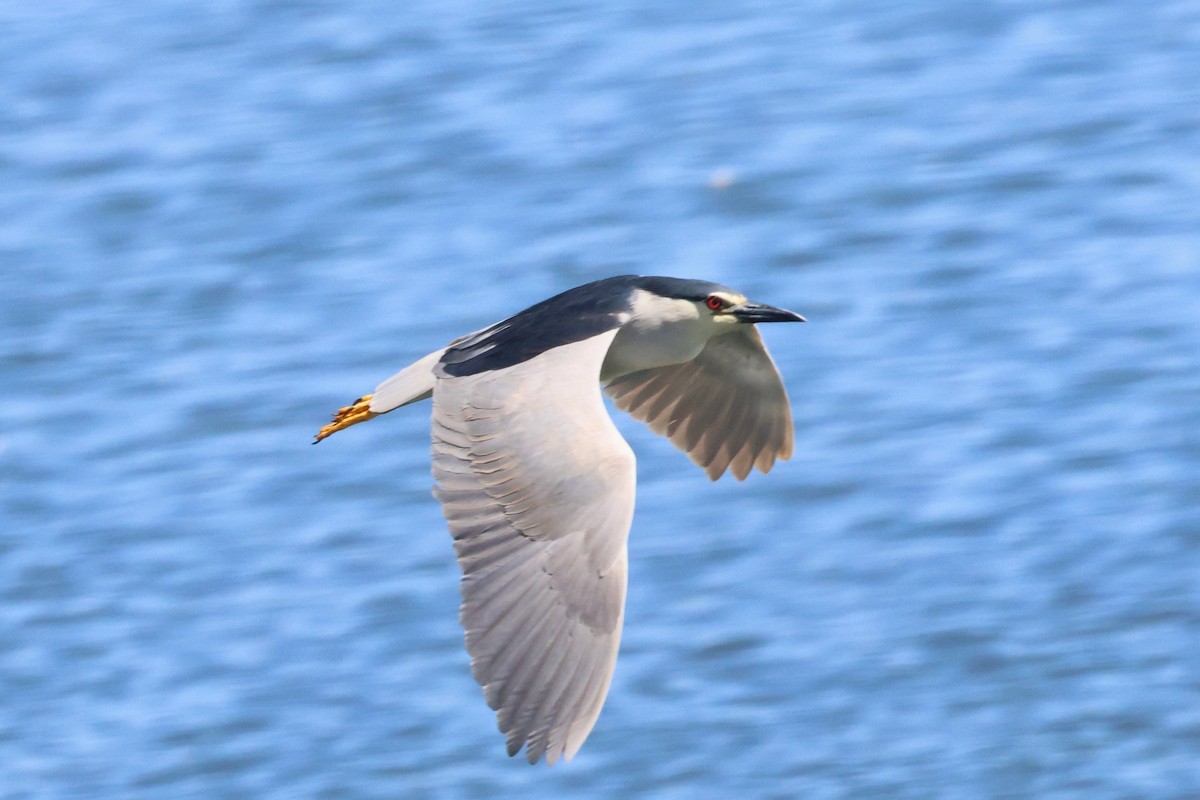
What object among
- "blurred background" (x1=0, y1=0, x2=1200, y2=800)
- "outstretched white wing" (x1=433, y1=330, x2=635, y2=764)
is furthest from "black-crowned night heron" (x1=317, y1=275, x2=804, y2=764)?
"blurred background" (x1=0, y1=0, x2=1200, y2=800)

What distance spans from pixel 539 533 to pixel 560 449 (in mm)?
287

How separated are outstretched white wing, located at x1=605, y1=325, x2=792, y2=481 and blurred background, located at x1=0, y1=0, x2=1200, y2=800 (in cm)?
222

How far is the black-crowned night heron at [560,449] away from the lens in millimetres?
6188

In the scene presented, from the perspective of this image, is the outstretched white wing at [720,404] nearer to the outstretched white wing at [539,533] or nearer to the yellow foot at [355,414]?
the yellow foot at [355,414]

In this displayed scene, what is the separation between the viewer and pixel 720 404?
8289mm

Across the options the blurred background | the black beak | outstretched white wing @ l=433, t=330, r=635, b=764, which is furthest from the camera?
the blurred background

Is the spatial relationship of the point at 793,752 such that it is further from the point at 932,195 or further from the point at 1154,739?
the point at 932,195

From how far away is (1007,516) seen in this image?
11367mm

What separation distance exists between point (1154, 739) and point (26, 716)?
5.35m

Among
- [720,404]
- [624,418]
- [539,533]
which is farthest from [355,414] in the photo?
[624,418]

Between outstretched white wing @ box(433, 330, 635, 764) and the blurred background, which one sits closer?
outstretched white wing @ box(433, 330, 635, 764)

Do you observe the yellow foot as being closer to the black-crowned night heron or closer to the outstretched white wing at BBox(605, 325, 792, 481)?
the black-crowned night heron

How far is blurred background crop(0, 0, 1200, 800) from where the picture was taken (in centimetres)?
1049

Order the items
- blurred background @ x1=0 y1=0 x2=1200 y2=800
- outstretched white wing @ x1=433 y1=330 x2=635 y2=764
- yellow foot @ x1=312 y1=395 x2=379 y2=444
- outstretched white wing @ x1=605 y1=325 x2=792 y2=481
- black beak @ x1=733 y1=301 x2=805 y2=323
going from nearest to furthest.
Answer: outstretched white wing @ x1=433 y1=330 x2=635 y2=764 → black beak @ x1=733 y1=301 x2=805 y2=323 → yellow foot @ x1=312 y1=395 x2=379 y2=444 → outstretched white wing @ x1=605 y1=325 x2=792 y2=481 → blurred background @ x1=0 y1=0 x2=1200 y2=800
